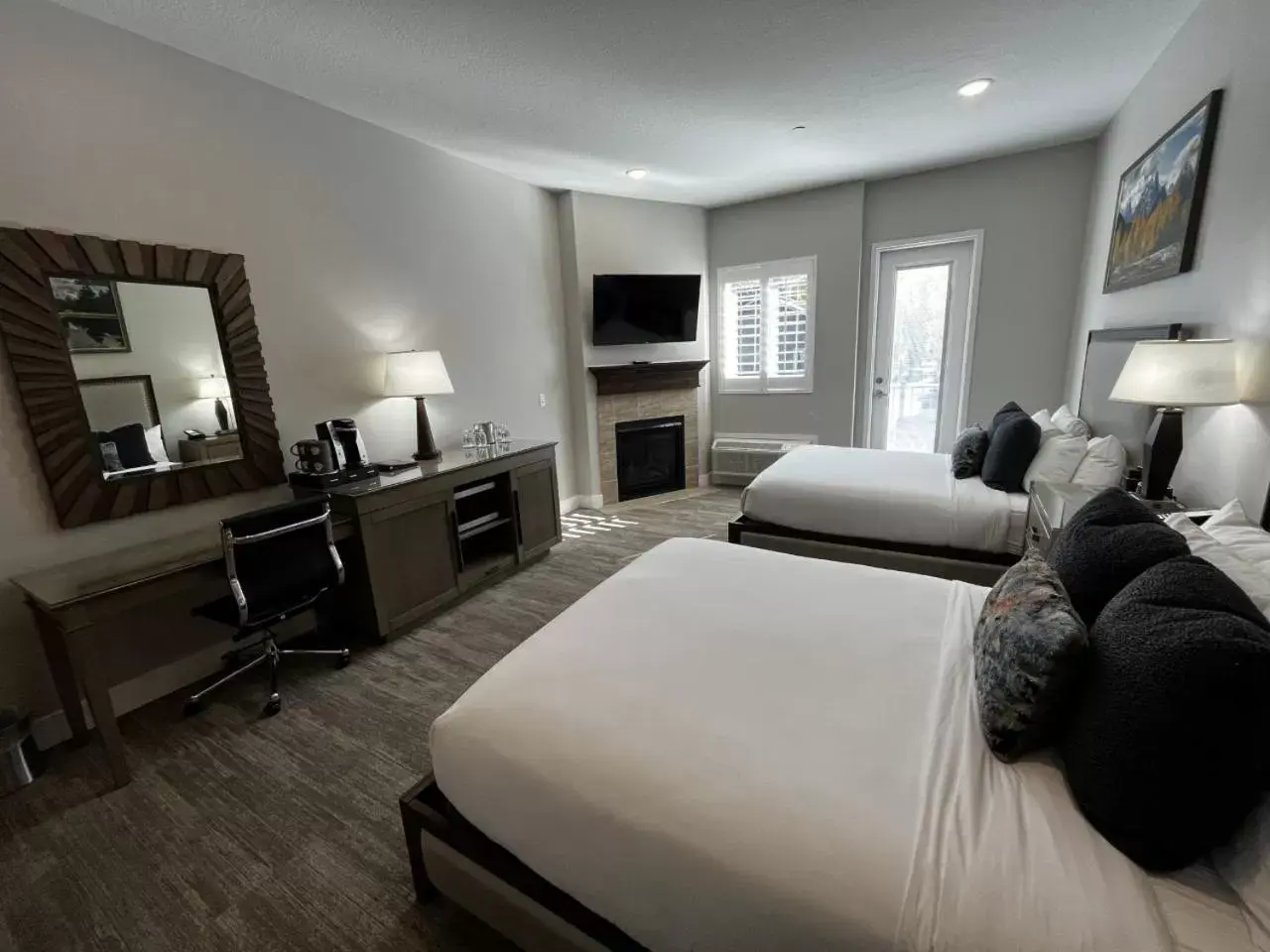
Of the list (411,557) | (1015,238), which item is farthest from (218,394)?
(1015,238)

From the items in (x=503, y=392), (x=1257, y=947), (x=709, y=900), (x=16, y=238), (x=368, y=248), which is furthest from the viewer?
(x=503, y=392)

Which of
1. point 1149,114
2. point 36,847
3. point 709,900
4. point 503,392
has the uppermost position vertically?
point 1149,114

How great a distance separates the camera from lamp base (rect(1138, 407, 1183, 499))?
6.30 feet

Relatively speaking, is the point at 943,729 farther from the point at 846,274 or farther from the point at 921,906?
the point at 846,274

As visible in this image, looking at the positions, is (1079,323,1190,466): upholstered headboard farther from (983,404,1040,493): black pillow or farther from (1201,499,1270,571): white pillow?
(1201,499,1270,571): white pillow

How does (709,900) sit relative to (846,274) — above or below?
below

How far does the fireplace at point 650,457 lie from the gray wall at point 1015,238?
2558mm

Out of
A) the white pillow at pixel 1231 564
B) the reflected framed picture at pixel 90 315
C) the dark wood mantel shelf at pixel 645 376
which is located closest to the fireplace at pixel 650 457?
the dark wood mantel shelf at pixel 645 376

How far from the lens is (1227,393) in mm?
1680

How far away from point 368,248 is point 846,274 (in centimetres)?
385

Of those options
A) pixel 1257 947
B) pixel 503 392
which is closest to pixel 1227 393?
pixel 1257 947

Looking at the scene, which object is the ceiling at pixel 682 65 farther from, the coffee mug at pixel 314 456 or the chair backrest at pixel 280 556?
the chair backrest at pixel 280 556

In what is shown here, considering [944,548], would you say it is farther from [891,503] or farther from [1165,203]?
[1165,203]

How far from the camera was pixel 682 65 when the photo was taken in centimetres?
251
